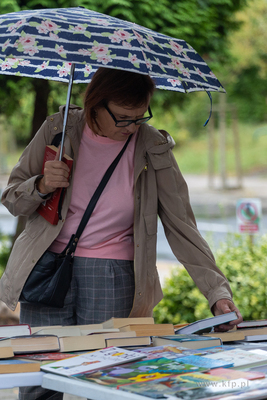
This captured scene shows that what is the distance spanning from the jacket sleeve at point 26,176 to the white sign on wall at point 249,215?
3157 mm

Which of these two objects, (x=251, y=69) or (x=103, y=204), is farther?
(x=251, y=69)

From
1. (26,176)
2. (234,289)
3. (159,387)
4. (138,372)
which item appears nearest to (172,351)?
(138,372)

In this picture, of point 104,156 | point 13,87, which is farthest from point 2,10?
point 104,156

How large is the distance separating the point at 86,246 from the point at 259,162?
24.9 meters

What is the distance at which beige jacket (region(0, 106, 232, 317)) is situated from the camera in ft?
7.13

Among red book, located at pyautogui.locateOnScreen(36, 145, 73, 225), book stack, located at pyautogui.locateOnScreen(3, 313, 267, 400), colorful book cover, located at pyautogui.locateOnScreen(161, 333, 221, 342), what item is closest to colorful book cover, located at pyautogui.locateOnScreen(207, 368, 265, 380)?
book stack, located at pyautogui.locateOnScreen(3, 313, 267, 400)

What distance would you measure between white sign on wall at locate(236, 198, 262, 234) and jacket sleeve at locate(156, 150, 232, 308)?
2.82m

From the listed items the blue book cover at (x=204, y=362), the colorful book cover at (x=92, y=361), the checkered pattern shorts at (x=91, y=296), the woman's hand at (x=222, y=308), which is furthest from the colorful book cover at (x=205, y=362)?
the checkered pattern shorts at (x=91, y=296)

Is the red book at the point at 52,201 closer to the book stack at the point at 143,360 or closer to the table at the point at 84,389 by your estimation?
the book stack at the point at 143,360

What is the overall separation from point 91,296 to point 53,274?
0.18m

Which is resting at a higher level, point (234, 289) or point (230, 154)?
point (230, 154)

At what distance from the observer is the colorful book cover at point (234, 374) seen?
4.40 feet

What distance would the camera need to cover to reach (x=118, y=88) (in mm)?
2137

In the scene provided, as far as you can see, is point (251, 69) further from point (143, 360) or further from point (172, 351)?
point (143, 360)
